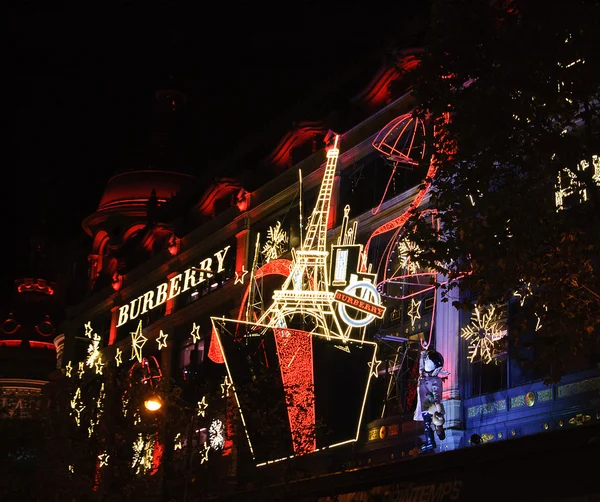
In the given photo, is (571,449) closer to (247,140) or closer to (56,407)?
(56,407)

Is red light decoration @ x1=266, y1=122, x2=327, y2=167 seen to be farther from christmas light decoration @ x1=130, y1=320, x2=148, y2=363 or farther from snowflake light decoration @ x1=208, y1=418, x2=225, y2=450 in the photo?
snowflake light decoration @ x1=208, y1=418, x2=225, y2=450

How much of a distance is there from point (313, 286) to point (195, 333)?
498 inches

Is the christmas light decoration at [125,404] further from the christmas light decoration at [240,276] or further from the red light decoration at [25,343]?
the red light decoration at [25,343]

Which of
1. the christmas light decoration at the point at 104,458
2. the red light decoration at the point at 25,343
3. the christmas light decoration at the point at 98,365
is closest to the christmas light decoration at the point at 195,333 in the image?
the christmas light decoration at the point at 98,365

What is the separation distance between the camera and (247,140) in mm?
44094

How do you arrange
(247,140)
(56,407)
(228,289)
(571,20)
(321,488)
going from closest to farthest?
(571,20) < (321,488) < (56,407) < (228,289) < (247,140)

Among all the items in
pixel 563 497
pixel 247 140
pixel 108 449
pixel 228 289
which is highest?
pixel 247 140

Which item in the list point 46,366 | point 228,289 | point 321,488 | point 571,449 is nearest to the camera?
point 571,449

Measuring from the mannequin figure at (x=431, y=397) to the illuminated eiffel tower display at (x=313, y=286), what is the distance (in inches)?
181

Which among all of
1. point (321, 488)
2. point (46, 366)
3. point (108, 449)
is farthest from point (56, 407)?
point (46, 366)

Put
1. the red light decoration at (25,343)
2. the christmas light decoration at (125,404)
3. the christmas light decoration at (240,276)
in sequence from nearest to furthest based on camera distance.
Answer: the christmas light decoration at (125,404)
the christmas light decoration at (240,276)
the red light decoration at (25,343)

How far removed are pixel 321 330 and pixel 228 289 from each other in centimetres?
984

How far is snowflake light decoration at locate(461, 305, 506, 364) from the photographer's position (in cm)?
2544

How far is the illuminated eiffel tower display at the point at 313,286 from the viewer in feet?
101
